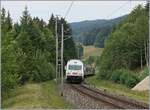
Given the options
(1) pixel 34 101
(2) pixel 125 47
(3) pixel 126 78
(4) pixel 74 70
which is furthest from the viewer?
(2) pixel 125 47

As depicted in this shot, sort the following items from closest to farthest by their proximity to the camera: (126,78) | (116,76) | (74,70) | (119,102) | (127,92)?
(119,102) < (127,92) < (126,78) < (74,70) < (116,76)

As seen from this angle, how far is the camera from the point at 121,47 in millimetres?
76938

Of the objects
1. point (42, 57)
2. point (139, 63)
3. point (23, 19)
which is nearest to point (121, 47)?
point (139, 63)

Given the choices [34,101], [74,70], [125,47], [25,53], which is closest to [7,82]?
[34,101]

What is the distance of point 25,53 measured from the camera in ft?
223

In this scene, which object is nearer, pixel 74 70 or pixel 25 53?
pixel 74 70

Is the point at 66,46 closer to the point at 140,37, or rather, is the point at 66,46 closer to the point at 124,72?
the point at 140,37

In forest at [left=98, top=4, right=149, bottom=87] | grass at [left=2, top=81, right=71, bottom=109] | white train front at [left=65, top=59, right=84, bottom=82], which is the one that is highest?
forest at [left=98, top=4, right=149, bottom=87]

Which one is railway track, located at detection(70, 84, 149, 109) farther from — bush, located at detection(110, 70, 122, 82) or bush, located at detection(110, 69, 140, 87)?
bush, located at detection(110, 70, 122, 82)

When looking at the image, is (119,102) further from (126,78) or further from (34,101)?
(126,78)

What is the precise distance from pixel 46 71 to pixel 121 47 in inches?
477

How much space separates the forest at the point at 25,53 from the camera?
3872 cm

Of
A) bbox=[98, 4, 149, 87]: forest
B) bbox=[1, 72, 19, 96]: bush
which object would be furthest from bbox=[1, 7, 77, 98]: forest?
bbox=[98, 4, 149, 87]: forest

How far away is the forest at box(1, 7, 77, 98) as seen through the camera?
38.7 m
